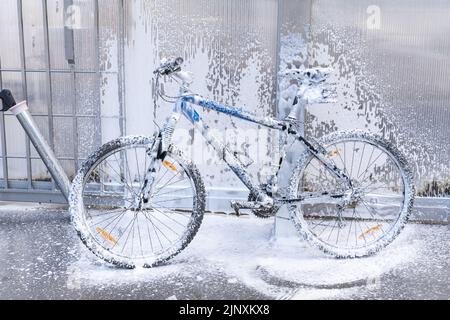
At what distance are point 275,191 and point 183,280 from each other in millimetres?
903

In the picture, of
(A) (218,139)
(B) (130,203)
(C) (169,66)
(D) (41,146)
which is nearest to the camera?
(C) (169,66)

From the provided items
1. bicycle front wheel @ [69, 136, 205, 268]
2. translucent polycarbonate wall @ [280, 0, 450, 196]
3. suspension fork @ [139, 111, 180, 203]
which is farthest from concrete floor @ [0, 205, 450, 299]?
translucent polycarbonate wall @ [280, 0, 450, 196]

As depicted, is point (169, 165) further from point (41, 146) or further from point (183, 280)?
point (41, 146)

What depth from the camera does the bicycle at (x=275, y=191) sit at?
144 inches

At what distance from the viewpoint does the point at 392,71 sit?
4367 mm

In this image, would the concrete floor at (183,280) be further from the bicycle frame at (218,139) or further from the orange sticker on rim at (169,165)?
the orange sticker on rim at (169,165)

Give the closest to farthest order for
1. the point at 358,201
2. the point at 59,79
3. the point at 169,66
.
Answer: the point at 169,66, the point at 358,201, the point at 59,79

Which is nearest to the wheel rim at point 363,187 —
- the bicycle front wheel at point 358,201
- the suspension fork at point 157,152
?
the bicycle front wheel at point 358,201

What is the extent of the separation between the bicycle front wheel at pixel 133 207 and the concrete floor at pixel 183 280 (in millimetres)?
157

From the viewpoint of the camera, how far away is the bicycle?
3.66 m

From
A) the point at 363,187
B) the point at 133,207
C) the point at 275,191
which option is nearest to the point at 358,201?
the point at 363,187

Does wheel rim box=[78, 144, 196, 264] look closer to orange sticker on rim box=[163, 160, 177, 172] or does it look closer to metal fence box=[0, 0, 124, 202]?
metal fence box=[0, 0, 124, 202]

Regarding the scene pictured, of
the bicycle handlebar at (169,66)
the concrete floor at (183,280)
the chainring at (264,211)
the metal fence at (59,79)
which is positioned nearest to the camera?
the concrete floor at (183,280)

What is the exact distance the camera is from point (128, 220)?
4582mm
